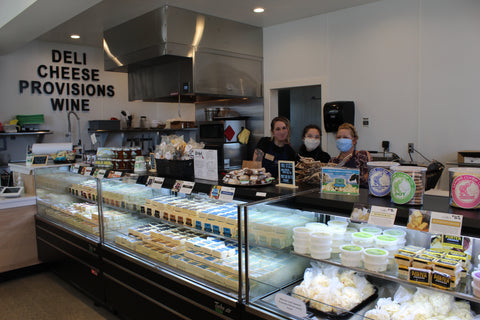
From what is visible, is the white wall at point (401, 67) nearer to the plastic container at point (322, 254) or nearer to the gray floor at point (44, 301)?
the plastic container at point (322, 254)

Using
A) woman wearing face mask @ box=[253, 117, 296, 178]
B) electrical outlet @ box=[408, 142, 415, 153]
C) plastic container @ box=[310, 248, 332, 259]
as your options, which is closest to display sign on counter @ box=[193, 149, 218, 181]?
plastic container @ box=[310, 248, 332, 259]

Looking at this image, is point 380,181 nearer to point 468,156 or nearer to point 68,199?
point 468,156

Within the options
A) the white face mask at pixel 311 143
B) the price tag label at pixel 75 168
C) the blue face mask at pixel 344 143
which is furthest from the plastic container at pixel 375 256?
the price tag label at pixel 75 168

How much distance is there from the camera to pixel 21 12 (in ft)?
13.1

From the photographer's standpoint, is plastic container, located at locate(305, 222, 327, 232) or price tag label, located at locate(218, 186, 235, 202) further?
price tag label, located at locate(218, 186, 235, 202)

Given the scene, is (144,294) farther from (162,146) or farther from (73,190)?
(73,190)

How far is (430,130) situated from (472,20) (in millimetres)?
1248

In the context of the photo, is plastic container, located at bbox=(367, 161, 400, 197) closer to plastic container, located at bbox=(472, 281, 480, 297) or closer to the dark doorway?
plastic container, located at bbox=(472, 281, 480, 297)

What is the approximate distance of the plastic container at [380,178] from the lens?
1.83 metres

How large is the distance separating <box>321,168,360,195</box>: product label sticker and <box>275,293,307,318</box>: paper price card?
61 cm

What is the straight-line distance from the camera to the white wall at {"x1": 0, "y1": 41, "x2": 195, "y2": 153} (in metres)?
6.71

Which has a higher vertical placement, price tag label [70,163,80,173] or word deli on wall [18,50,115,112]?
word deli on wall [18,50,115,112]

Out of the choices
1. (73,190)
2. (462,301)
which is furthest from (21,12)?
(462,301)

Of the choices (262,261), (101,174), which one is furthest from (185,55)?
(262,261)
